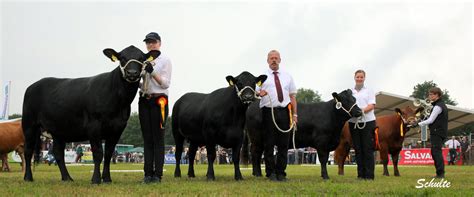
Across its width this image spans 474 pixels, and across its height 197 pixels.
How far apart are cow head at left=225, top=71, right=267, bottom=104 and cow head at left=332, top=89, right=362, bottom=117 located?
219 centimetres

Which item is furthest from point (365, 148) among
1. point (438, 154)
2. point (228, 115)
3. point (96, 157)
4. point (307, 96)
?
point (307, 96)

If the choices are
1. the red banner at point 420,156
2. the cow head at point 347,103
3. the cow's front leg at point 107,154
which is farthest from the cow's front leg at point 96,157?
the red banner at point 420,156

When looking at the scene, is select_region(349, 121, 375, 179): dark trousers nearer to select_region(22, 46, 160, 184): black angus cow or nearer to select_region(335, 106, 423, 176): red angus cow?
select_region(335, 106, 423, 176): red angus cow

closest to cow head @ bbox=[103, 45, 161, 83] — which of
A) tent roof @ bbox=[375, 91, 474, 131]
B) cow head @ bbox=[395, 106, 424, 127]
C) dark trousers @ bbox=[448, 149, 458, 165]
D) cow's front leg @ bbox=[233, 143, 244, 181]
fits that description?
cow's front leg @ bbox=[233, 143, 244, 181]

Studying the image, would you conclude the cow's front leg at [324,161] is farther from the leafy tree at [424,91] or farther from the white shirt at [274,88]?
the leafy tree at [424,91]

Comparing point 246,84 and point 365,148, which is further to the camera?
point 365,148

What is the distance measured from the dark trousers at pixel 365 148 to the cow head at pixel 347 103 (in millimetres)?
369

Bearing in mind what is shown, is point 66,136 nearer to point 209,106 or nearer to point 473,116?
point 209,106

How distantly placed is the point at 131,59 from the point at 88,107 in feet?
3.87

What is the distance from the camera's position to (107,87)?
27.3 feet

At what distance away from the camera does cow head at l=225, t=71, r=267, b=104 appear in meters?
9.33

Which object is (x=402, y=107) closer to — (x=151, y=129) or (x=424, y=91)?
(x=151, y=129)

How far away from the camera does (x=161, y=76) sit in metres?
8.51

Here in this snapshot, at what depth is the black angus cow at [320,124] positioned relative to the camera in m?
11.0
